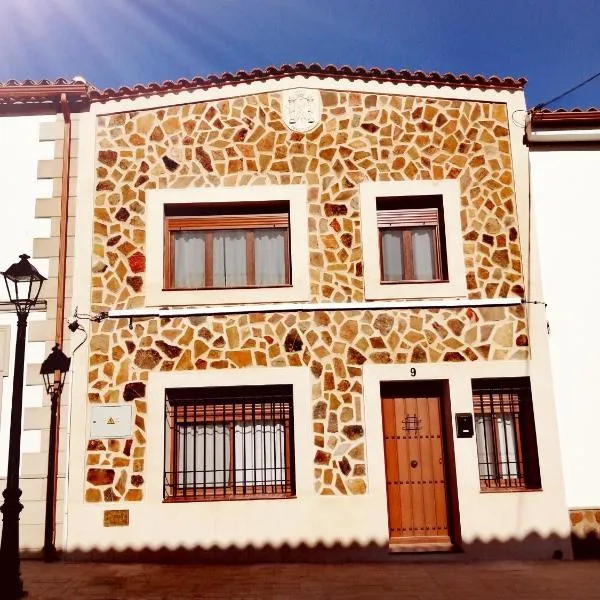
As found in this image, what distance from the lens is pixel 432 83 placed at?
8.77m

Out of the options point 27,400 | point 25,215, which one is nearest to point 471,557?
point 27,400

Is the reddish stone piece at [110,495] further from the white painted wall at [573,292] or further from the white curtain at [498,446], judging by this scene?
the white painted wall at [573,292]

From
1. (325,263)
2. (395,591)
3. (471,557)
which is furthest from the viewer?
(325,263)

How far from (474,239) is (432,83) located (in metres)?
2.36

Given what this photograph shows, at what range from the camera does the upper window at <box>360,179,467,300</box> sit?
823cm

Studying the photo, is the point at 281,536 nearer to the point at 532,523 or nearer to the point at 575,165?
the point at 532,523

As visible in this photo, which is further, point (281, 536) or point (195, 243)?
point (195, 243)

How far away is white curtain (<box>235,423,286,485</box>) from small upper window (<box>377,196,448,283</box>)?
2.64 m

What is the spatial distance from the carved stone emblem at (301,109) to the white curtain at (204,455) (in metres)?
4.32

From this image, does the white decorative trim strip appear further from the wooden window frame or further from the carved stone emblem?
the carved stone emblem

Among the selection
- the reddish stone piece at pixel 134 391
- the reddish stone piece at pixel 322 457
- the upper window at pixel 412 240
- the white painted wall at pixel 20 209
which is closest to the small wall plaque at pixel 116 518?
the white painted wall at pixel 20 209

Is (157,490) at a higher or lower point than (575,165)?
lower

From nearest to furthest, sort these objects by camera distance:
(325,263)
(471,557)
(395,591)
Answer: (395,591) < (471,557) < (325,263)

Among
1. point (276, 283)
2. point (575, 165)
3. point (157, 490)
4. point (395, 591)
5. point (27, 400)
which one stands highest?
point (575, 165)
